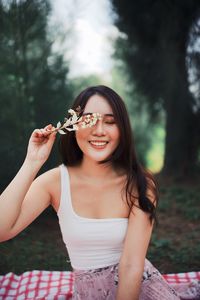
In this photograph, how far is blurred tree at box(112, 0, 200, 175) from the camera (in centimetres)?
523

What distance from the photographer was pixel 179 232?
12.6 feet

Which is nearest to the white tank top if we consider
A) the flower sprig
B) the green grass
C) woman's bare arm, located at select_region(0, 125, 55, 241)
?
woman's bare arm, located at select_region(0, 125, 55, 241)

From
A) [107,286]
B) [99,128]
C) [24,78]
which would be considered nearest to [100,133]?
[99,128]

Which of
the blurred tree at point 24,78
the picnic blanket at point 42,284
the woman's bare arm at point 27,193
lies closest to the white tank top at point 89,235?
the woman's bare arm at point 27,193

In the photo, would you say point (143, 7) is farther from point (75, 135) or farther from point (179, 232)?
point (75, 135)

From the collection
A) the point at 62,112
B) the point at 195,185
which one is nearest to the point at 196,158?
the point at 195,185

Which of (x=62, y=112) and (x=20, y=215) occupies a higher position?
(x=62, y=112)

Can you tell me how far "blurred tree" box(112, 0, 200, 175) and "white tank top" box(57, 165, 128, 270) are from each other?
4.18 meters

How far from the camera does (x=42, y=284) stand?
2.58m

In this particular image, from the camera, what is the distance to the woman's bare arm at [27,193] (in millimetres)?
1455

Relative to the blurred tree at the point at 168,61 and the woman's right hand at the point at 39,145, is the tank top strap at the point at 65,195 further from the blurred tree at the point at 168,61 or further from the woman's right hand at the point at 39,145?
the blurred tree at the point at 168,61

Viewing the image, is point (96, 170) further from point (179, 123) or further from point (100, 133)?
point (179, 123)

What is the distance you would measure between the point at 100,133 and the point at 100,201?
33 centimetres

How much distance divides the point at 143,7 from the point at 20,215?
4.59m
